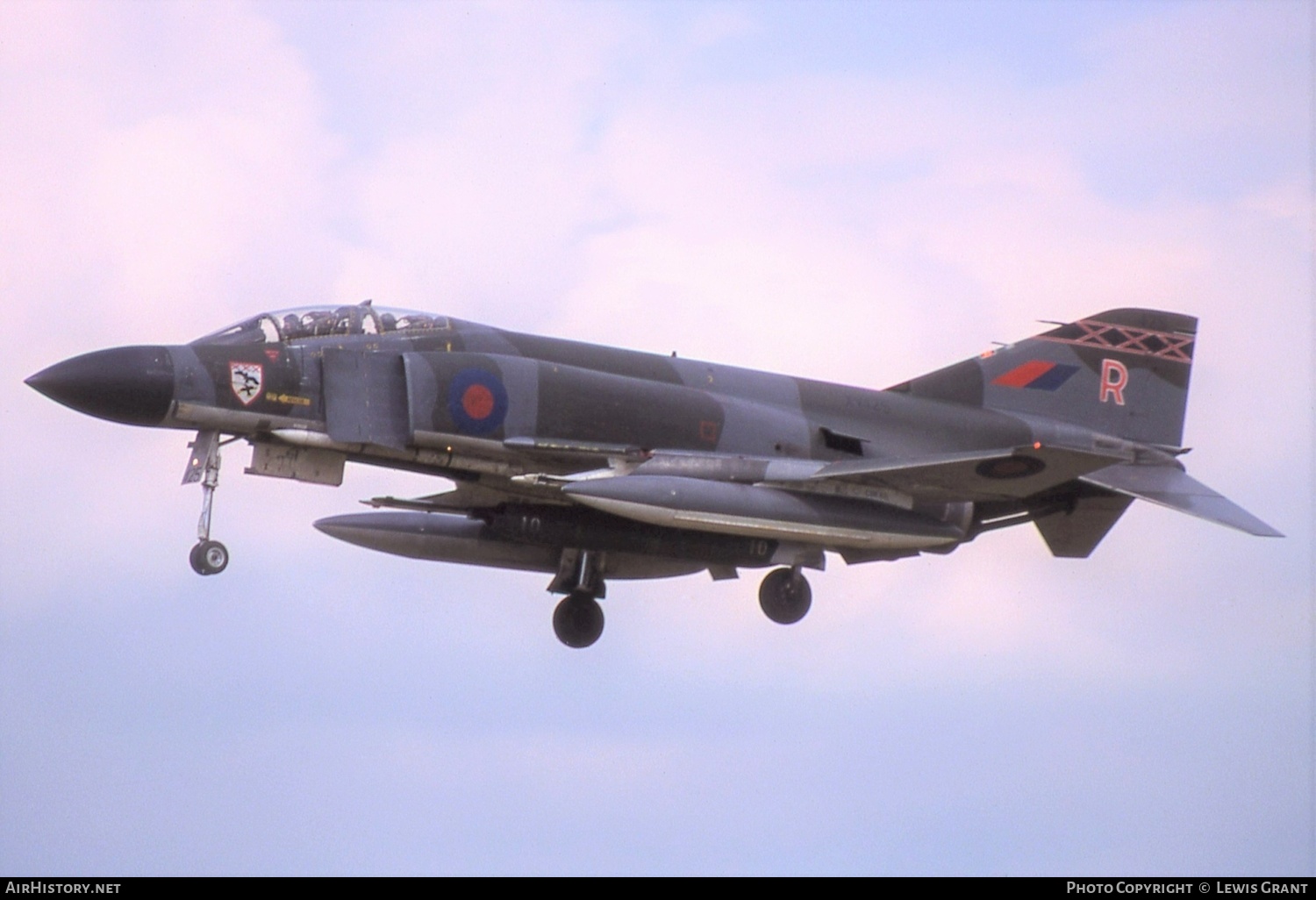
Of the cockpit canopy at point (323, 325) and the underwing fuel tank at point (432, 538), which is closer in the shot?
the cockpit canopy at point (323, 325)

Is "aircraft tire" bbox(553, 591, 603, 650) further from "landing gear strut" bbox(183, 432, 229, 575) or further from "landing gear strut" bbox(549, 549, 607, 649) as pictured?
"landing gear strut" bbox(183, 432, 229, 575)

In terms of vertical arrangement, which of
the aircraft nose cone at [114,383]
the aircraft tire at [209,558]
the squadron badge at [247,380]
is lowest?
the aircraft tire at [209,558]

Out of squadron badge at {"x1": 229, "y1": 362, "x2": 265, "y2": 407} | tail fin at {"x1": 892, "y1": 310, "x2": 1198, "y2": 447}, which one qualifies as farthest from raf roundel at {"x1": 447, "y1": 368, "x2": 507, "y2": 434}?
tail fin at {"x1": 892, "y1": 310, "x2": 1198, "y2": 447}

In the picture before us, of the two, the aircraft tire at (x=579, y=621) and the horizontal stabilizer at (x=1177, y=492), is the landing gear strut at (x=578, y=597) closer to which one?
the aircraft tire at (x=579, y=621)

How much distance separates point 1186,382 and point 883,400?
3480 millimetres

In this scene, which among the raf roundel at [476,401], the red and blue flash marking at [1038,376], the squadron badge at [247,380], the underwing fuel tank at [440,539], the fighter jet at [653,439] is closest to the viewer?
the squadron badge at [247,380]

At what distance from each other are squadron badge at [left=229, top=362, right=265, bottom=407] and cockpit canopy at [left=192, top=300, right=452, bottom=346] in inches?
11.9

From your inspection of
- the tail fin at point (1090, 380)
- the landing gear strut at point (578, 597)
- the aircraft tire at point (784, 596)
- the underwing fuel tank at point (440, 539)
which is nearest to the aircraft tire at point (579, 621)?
the landing gear strut at point (578, 597)

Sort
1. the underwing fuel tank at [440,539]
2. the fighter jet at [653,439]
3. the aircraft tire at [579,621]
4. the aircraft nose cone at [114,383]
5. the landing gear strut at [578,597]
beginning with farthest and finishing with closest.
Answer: the aircraft tire at [579,621] → the landing gear strut at [578,597] → the underwing fuel tank at [440,539] → the fighter jet at [653,439] → the aircraft nose cone at [114,383]

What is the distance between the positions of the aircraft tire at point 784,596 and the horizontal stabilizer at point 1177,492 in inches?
119

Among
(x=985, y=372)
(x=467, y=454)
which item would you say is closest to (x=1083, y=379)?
(x=985, y=372)

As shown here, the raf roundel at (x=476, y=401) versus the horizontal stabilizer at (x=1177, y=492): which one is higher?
the horizontal stabilizer at (x=1177, y=492)

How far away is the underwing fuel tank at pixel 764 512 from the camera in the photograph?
57.2 feet

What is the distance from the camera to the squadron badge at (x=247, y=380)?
56.5 ft
